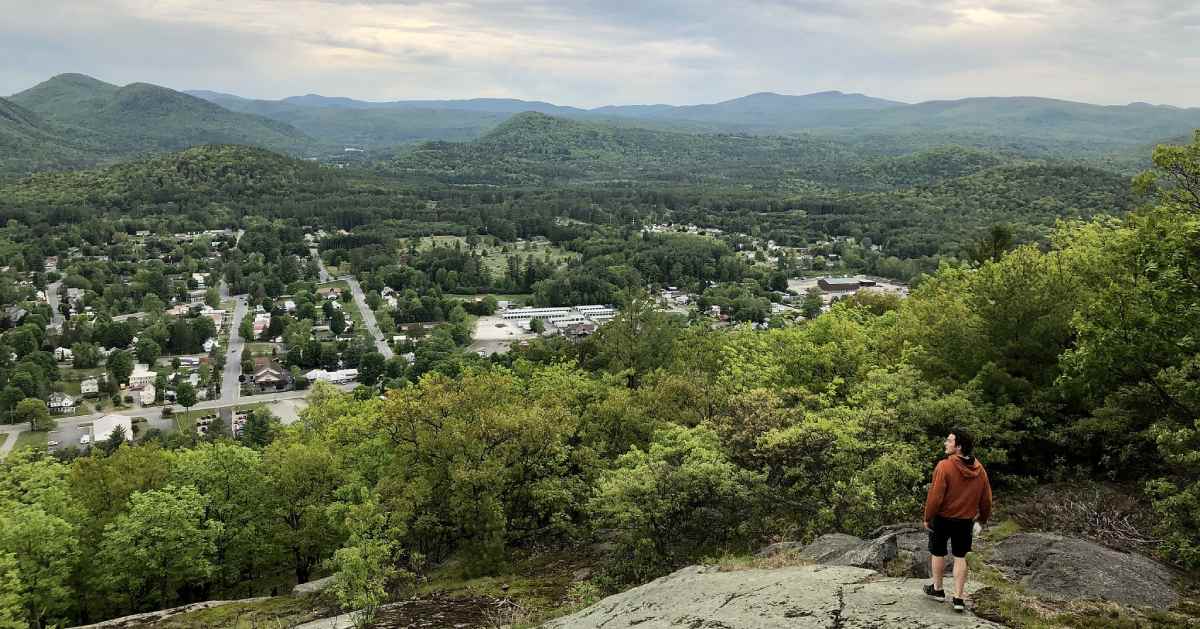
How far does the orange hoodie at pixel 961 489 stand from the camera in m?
9.52

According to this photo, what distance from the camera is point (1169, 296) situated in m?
14.9

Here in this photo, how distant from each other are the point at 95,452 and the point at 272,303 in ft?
288

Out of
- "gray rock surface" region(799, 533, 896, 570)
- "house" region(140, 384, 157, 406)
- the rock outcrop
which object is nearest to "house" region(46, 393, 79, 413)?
"house" region(140, 384, 157, 406)

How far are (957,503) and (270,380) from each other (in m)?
86.7

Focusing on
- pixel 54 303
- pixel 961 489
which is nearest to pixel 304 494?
pixel 961 489

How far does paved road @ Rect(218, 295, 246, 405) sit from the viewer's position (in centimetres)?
8175

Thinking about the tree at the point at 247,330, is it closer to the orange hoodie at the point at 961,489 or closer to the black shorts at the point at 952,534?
the black shorts at the point at 952,534

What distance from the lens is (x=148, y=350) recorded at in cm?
9081

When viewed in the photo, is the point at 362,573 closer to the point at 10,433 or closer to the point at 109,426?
the point at 109,426

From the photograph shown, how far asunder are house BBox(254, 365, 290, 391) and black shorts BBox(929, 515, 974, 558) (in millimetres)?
85789

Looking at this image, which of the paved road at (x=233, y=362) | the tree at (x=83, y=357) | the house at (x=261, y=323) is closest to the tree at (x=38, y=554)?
the paved road at (x=233, y=362)

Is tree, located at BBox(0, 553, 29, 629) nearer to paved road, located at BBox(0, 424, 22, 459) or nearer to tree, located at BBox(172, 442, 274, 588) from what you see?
tree, located at BBox(172, 442, 274, 588)

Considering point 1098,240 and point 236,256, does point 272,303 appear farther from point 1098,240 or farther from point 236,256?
point 1098,240

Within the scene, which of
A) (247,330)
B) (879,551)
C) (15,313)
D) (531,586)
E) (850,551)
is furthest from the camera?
(15,313)
